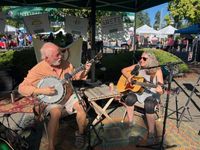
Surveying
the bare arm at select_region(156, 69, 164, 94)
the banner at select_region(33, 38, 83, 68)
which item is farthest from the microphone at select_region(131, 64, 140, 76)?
the banner at select_region(33, 38, 83, 68)

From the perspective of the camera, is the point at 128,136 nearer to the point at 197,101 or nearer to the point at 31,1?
the point at 197,101

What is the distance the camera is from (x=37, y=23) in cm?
784

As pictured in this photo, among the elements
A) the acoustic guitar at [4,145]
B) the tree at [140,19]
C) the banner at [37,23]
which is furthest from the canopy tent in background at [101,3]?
the acoustic guitar at [4,145]

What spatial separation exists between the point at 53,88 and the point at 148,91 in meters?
1.61

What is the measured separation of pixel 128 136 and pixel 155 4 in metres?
4.49

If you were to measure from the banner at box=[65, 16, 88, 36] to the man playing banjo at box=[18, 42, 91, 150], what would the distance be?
395 cm

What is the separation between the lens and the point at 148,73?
181 inches

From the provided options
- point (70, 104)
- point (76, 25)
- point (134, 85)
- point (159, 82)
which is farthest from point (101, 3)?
point (70, 104)

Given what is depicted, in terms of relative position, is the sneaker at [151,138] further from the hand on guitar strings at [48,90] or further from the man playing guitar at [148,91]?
the hand on guitar strings at [48,90]

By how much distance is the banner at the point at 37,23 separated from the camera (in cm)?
778

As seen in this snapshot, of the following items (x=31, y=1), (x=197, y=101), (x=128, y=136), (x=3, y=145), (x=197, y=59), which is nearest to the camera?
(x=3, y=145)

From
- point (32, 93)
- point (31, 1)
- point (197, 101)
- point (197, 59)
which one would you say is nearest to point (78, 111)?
point (32, 93)

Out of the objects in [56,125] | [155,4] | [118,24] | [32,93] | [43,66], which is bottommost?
[56,125]

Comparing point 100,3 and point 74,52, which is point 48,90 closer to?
point 74,52
